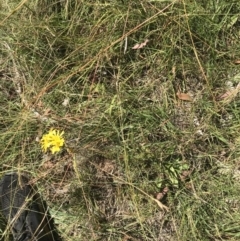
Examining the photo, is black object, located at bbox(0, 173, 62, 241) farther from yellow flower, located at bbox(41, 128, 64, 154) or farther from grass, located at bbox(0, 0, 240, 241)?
yellow flower, located at bbox(41, 128, 64, 154)

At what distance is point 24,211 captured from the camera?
2129 mm

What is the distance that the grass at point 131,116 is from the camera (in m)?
2.09

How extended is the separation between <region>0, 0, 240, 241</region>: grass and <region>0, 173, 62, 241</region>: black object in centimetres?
4

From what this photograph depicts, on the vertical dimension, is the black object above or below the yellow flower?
below

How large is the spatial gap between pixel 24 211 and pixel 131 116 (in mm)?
636

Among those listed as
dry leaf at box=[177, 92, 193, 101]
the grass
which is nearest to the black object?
the grass

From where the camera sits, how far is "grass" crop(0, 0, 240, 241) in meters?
2.09

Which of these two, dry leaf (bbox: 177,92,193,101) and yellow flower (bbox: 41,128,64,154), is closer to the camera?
yellow flower (bbox: 41,128,64,154)

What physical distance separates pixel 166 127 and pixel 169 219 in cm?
40

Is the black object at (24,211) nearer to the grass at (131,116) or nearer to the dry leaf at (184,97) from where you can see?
the grass at (131,116)

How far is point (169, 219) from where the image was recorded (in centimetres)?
209

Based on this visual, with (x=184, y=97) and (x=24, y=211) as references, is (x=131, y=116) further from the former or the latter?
(x=24, y=211)

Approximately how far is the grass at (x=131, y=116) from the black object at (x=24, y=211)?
0.04 m

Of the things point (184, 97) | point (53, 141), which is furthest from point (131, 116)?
point (53, 141)
